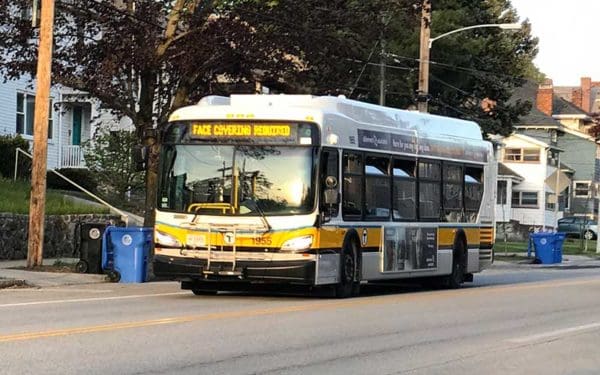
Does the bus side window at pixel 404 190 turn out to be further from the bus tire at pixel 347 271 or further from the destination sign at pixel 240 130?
the destination sign at pixel 240 130

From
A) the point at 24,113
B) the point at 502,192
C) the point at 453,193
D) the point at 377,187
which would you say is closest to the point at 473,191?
the point at 453,193

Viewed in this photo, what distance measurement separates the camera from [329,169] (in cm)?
1517

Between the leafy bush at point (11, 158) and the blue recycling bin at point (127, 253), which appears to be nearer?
the blue recycling bin at point (127, 253)

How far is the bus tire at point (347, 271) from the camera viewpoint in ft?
51.3

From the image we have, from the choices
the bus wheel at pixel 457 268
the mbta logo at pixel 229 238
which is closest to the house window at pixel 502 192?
the bus wheel at pixel 457 268

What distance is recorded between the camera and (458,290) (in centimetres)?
1930

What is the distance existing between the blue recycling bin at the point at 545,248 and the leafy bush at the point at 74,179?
52.1 feet

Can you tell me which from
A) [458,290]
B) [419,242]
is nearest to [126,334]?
[419,242]

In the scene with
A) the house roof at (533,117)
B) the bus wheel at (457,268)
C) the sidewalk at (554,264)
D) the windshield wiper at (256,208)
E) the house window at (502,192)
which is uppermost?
the house roof at (533,117)

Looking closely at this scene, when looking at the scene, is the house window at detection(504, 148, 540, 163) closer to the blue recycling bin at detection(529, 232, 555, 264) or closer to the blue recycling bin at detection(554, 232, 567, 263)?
the blue recycling bin at detection(554, 232, 567, 263)

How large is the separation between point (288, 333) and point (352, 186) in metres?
5.31

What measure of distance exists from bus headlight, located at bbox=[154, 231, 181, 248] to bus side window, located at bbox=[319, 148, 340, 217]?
2.45 meters

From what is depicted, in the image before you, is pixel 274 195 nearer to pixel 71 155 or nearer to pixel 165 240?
pixel 165 240

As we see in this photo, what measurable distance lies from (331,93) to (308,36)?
2768 millimetres
